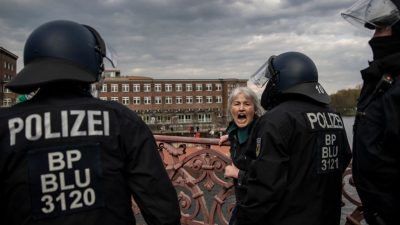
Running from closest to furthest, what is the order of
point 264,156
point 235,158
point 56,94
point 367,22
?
1. point 56,94
2. point 367,22
3. point 264,156
4. point 235,158

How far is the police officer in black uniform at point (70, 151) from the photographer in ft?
6.01

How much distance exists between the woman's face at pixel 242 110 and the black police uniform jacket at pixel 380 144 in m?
1.57

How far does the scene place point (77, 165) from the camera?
1.88 m

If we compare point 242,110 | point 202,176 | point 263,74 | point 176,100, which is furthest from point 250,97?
point 176,100

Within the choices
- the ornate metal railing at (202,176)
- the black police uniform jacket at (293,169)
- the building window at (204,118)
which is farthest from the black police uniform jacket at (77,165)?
the building window at (204,118)

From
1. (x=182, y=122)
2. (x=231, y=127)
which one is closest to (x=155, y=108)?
(x=182, y=122)

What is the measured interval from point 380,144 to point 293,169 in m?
0.68

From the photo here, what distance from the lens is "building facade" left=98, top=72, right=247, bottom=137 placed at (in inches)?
3570

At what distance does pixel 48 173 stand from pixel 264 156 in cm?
131

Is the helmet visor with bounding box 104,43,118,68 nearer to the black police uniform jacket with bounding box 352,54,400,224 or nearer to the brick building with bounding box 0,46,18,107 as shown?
the black police uniform jacket with bounding box 352,54,400,224

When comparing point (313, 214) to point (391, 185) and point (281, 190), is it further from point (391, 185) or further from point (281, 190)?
point (391, 185)

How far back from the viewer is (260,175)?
251 cm

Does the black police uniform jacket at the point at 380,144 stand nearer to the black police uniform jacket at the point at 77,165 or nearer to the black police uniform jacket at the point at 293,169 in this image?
the black police uniform jacket at the point at 293,169

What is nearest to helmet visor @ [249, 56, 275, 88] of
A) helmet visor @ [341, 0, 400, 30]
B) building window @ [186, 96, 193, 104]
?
helmet visor @ [341, 0, 400, 30]
